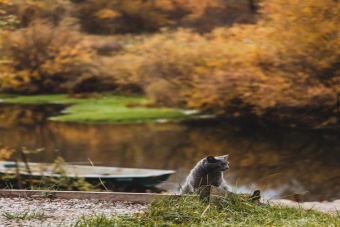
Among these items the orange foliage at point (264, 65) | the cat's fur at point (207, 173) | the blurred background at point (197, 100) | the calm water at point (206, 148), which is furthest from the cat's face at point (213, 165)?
the orange foliage at point (264, 65)

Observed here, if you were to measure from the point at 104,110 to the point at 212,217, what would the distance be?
23073mm

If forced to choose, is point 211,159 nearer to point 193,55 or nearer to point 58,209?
point 58,209

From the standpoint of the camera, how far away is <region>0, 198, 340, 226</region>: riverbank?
499 cm

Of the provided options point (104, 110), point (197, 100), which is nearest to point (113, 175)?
point (197, 100)

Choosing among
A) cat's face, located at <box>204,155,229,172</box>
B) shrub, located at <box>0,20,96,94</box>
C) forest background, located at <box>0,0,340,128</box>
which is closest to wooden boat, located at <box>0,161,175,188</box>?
forest background, located at <box>0,0,340,128</box>

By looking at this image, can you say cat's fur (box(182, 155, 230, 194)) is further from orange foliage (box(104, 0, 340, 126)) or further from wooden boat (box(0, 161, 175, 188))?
orange foliage (box(104, 0, 340, 126))

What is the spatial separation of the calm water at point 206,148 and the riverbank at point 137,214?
783 centimetres

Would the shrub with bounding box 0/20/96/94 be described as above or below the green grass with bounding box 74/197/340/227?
below

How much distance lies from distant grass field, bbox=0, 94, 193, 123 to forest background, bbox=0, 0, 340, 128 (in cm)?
95

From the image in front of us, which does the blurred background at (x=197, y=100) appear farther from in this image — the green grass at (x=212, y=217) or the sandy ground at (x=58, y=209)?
the green grass at (x=212, y=217)

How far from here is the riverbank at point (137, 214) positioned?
4.99m

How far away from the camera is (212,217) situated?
202 inches

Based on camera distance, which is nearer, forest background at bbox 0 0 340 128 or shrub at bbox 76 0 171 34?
forest background at bbox 0 0 340 128

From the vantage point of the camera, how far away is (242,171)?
15.9 metres
